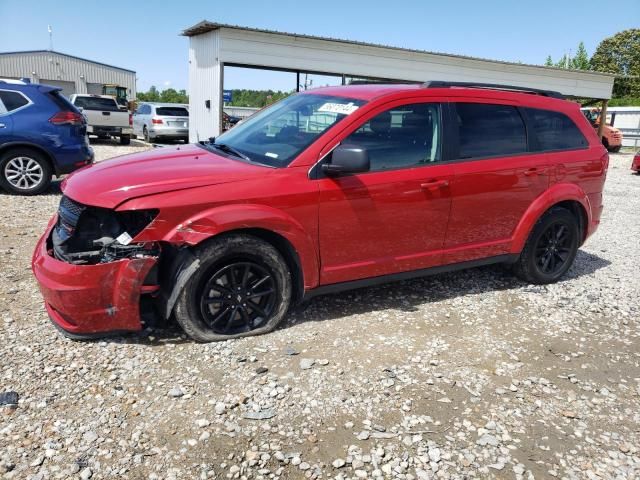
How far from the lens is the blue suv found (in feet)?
25.9

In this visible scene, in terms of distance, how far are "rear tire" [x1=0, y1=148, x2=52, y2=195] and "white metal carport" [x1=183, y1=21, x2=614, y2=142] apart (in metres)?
7.64

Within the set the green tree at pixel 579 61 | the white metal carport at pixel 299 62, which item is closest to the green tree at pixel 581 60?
the green tree at pixel 579 61

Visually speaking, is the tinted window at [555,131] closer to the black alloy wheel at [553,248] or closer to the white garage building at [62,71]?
the black alloy wheel at [553,248]

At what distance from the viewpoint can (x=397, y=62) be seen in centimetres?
1817

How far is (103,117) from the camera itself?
60.5 feet

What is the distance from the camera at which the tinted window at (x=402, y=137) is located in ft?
12.7

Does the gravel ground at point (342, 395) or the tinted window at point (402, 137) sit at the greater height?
the tinted window at point (402, 137)

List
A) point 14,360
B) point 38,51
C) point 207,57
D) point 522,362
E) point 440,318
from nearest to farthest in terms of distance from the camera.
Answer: point 14,360, point 522,362, point 440,318, point 207,57, point 38,51

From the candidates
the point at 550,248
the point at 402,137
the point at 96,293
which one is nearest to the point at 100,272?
the point at 96,293

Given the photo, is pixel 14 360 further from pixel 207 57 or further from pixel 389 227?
pixel 207 57

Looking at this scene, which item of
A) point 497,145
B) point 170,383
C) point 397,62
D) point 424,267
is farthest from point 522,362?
point 397,62

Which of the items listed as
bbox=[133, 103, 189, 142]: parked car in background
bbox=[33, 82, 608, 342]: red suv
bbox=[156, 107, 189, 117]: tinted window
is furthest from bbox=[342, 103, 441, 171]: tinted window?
bbox=[156, 107, 189, 117]: tinted window

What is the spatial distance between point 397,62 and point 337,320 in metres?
16.0

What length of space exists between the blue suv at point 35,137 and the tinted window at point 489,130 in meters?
Answer: 6.60
